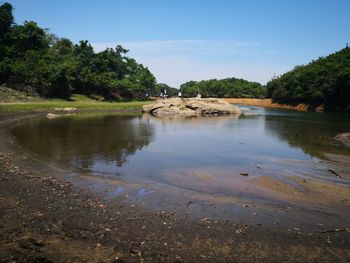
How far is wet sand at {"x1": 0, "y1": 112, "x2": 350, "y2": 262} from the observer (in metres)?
8.60

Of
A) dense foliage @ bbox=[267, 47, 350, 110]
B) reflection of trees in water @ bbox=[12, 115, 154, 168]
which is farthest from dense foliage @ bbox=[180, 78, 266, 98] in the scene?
reflection of trees in water @ bbox=[12, 115, 154, 168]

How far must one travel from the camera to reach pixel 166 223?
1077cm

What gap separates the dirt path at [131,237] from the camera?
8.42 metres

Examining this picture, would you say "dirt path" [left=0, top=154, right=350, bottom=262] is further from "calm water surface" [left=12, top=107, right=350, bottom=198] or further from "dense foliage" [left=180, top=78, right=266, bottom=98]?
"dense foliage" [left=180, top=78, right=266, bottom=98]

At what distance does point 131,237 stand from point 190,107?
60.8m

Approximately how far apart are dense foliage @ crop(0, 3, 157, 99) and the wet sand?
55.1 meters

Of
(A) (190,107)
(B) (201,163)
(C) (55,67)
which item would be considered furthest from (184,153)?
(C) (55,67)

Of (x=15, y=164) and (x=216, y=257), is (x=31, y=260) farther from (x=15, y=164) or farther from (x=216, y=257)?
(x=15, y=164)

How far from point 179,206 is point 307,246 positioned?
475 cm

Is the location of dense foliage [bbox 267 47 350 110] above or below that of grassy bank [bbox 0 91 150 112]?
above

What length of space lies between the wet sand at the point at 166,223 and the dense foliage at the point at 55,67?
5509cm

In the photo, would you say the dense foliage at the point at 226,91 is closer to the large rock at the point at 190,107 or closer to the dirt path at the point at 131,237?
the large rock at the point at 190,107

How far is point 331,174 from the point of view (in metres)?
18.4

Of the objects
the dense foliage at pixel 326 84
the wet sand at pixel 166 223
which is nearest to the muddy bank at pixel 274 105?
the dense foliage at pixel 326 84
